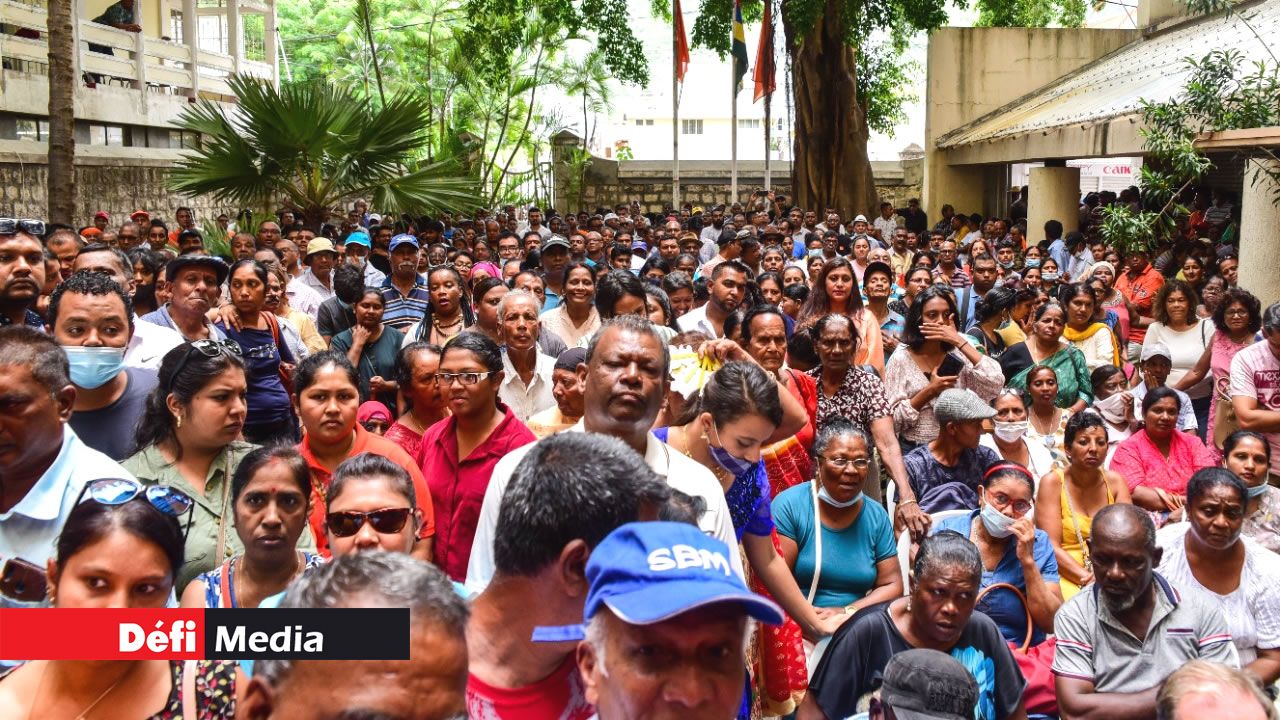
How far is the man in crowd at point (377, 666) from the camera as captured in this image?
1963 millimetres

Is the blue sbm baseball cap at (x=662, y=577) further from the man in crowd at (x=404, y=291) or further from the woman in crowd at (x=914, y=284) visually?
the woman in crowd at (x=914, y=284)

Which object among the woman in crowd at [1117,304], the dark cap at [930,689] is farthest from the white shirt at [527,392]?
the woman in crowd at [1117,304]

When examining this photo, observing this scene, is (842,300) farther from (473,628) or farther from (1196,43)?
(1196,43)

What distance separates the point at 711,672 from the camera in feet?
6.77

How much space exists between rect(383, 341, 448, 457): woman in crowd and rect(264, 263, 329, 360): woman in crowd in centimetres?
118

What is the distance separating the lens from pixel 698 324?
7.70 m

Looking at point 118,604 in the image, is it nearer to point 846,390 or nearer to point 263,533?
point 263,533

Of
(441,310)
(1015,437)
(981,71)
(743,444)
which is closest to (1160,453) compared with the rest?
(1015,437)

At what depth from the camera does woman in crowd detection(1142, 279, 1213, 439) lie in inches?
349

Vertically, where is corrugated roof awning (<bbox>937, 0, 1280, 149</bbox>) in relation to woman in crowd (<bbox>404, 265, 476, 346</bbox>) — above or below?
above

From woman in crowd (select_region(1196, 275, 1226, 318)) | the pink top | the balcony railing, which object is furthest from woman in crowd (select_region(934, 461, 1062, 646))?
the balcony railing

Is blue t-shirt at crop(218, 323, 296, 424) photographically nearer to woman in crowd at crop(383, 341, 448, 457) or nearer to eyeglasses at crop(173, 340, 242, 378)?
woman in crowd at crop(383, 341, 448, 457)

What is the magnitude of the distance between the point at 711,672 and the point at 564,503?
0.58m

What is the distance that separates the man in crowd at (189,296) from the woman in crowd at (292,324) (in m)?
0.57
